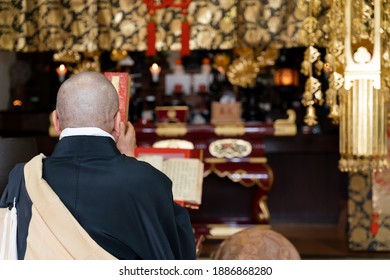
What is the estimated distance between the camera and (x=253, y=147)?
627 cm

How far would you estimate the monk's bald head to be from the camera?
2109 millimetres

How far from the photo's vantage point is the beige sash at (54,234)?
6.64 feet

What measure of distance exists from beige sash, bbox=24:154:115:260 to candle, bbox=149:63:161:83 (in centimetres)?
651

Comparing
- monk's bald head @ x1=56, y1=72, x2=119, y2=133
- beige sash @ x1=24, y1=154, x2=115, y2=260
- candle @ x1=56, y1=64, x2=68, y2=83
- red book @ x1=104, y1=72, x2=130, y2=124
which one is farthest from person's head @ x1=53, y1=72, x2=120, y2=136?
candle @ x1=56, y1=64, x2=68, y2=83

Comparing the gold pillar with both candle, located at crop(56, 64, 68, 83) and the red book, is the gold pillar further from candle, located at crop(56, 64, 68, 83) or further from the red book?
candle, located at crop(56, 64, 68, 83)

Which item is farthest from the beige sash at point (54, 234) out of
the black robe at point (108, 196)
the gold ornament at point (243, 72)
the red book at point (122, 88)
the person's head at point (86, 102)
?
the gold ornament at point (243, 72)

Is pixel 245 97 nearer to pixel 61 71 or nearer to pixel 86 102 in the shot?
pixel 61 71

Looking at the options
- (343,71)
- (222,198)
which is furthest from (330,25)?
(222,198)

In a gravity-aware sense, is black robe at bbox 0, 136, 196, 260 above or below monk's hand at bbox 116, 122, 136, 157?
below

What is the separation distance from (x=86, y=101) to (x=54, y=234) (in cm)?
37

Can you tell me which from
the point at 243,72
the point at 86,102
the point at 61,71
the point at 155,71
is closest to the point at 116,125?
the point at 86,102

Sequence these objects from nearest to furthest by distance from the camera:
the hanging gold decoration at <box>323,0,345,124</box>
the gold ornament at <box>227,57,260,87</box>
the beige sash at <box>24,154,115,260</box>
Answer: the beige sash at <box>24,154,115,260</box>
the hanging gold decoration at <box>323,0,345,124</box>
the gold ornament at <box>227,57,260,87</box>

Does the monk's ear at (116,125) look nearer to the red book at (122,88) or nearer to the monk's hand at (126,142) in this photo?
the monk's hand at (126,142)

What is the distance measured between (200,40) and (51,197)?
3942 millimetres
